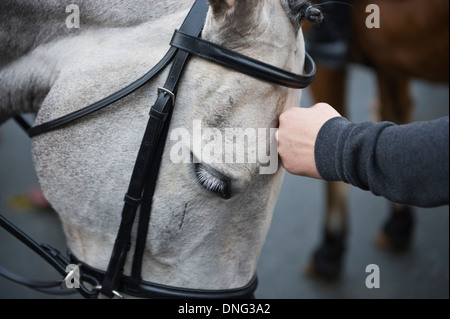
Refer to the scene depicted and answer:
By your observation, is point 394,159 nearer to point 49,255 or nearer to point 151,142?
point 151,142

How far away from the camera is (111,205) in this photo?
1501 millimetres

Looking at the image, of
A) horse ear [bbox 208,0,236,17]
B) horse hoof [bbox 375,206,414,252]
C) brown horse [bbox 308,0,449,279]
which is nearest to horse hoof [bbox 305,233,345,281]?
brown horse [bbox 308,0,449,279]

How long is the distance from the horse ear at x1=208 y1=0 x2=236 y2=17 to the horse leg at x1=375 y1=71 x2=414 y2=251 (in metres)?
2.74

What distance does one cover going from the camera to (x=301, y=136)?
54.8 inches

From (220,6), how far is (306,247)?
291 centimetres

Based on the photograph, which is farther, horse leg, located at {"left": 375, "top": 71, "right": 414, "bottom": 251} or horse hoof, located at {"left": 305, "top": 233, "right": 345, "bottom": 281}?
horse leg, located at {"left": 375, "top": 71, "right": 414, "bottom": 251}

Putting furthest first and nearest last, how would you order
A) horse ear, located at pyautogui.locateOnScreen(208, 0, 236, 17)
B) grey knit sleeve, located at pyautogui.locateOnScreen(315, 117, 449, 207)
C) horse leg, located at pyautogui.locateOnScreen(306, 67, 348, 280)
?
horse leg, located at pyautogui.locateOnScreen(306, 67, 348, 280) → horse ear, located at pyautogui.locateOnScreen(208, 0, 236, 17) → grey knit sleeve, located at pyautogui.locateOnScreen(315, 117, 449, 207)

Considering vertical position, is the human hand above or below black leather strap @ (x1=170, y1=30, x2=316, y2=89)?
below

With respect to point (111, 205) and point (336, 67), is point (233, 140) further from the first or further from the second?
point (336, 67)

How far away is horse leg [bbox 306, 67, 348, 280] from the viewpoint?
3416 mm

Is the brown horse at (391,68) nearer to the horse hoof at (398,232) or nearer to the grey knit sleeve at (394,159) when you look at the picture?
the horse hoof at (398,232)

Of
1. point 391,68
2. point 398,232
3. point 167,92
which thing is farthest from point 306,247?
point 167,92

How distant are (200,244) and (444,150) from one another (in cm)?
74

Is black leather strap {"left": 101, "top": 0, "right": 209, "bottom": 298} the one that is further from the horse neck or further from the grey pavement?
the grey pavement
